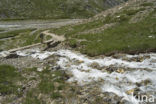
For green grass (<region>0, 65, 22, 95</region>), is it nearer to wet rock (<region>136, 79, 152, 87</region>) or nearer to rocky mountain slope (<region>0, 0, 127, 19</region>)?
wet rock (<region>136, 79, 152, 87</region>)

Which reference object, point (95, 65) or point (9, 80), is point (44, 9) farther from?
point (95, 65)

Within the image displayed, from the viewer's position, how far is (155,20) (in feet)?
83.8

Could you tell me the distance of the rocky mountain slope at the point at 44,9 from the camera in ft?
444

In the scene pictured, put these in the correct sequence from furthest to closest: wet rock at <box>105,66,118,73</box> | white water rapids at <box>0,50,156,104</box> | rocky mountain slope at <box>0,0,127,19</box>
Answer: rocky mountain slope at <box>0,0,127,19</box> → wet rock at <box>105,66,118,73</box> → white water rapids at <box>0,50,156,104</box>

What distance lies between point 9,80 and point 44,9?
14197 cm

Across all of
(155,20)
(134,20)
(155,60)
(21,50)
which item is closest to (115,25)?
(134,20)

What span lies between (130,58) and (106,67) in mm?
3332

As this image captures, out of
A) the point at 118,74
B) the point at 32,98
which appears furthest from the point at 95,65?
the point at 32,98

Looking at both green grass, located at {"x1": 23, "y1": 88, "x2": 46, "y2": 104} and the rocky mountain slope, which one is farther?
the rocky mountain slope

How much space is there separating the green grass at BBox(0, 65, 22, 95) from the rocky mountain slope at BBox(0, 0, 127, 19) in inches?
4885

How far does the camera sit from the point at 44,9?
5817 inches

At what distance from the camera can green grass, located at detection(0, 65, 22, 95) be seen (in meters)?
13.6

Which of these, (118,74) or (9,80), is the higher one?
(118,74)

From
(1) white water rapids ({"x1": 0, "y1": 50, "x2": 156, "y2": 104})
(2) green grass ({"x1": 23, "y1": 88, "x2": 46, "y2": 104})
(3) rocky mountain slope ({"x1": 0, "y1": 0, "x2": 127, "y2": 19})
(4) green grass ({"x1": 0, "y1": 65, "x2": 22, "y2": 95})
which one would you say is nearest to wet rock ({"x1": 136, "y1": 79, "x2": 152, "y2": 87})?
(1) white water rapids ({"x1": 0, "y1": 50, "x2": 156, "y2": 104})
